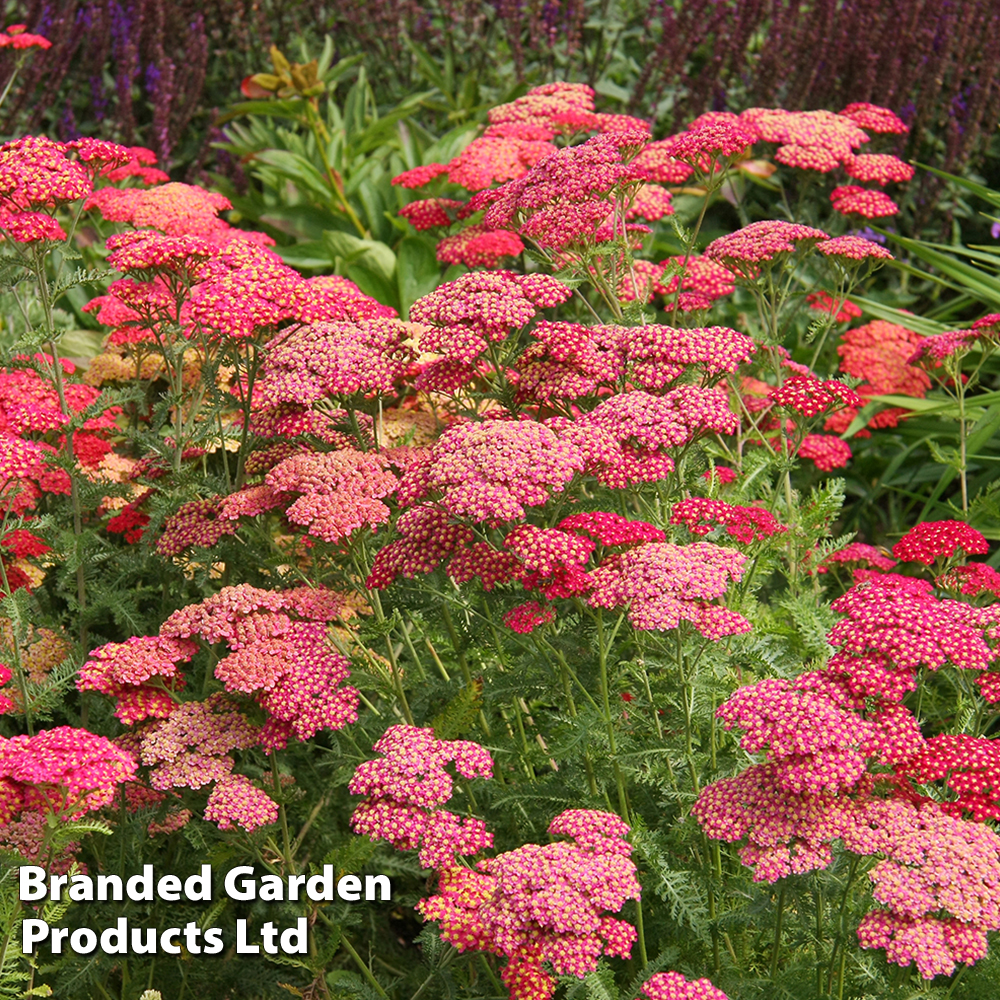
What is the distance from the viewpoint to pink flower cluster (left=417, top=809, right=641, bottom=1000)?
2348 mm

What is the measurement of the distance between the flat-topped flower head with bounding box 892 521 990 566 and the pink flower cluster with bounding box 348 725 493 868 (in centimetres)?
134

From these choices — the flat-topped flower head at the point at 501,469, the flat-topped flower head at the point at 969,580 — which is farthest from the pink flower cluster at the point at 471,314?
the flat-topped flower head at the point at 969,580

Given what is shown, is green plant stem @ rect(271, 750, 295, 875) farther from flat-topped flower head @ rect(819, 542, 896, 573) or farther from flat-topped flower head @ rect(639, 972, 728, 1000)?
flat-topped flower head @ rect(819, 542, 896, 573)

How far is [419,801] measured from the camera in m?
2.62

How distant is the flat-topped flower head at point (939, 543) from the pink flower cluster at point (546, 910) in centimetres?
130

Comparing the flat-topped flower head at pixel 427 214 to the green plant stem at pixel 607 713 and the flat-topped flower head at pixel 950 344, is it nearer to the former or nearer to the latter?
the flat-topped flower head at pixel 950 344

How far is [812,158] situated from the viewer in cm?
480

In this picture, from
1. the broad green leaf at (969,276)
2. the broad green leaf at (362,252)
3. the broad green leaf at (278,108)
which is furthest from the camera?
the broad green leaf at (278,108)

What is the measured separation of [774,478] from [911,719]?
291 centimetres

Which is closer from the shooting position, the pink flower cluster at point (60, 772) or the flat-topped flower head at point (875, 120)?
the pink flower cluster at point (60, 772)

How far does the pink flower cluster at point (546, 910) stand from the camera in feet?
7.70

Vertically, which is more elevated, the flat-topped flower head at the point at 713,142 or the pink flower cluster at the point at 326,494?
the flat-topped flower head at the point at 713,142

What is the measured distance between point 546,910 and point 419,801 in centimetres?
39

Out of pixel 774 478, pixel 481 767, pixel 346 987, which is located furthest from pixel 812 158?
pixel 346 987
